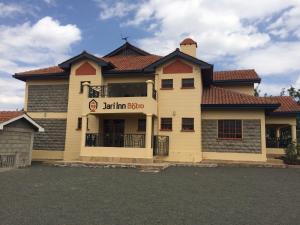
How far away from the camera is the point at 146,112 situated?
1638 cm

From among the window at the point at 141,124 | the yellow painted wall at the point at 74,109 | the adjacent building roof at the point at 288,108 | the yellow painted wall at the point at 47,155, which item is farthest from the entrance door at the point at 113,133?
the adjacent building roof at the point at 288,108

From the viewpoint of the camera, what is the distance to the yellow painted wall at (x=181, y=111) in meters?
17.5

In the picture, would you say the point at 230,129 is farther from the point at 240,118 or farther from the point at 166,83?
the point at 166,83

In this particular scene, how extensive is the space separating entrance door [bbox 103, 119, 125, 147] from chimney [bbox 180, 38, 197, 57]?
7020 mm

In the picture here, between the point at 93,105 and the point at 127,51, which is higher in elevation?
the point at 127,51

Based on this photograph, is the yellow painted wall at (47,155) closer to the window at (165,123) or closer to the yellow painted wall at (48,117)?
the yellow painted wall at (48,117)

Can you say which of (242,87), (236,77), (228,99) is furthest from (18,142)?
(242,87)

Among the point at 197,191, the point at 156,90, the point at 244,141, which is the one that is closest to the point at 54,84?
the point at 156,90

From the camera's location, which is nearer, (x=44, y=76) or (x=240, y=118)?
(x=240, y=118)

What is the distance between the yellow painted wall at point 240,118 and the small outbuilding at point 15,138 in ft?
33.4

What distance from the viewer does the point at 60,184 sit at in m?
9.24

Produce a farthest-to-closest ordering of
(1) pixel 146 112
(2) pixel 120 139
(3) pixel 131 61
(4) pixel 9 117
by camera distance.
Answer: (3) pixel 131 61 < (2) pixel 120 139 < (1) pixel 146 112 < (4) pixel 9 117

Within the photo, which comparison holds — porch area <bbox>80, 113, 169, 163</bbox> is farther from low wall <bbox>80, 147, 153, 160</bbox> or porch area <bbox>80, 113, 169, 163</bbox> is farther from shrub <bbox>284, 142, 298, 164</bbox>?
shrub <bbox>284, 142, 298, 164</bbox>

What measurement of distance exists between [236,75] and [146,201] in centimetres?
1779
